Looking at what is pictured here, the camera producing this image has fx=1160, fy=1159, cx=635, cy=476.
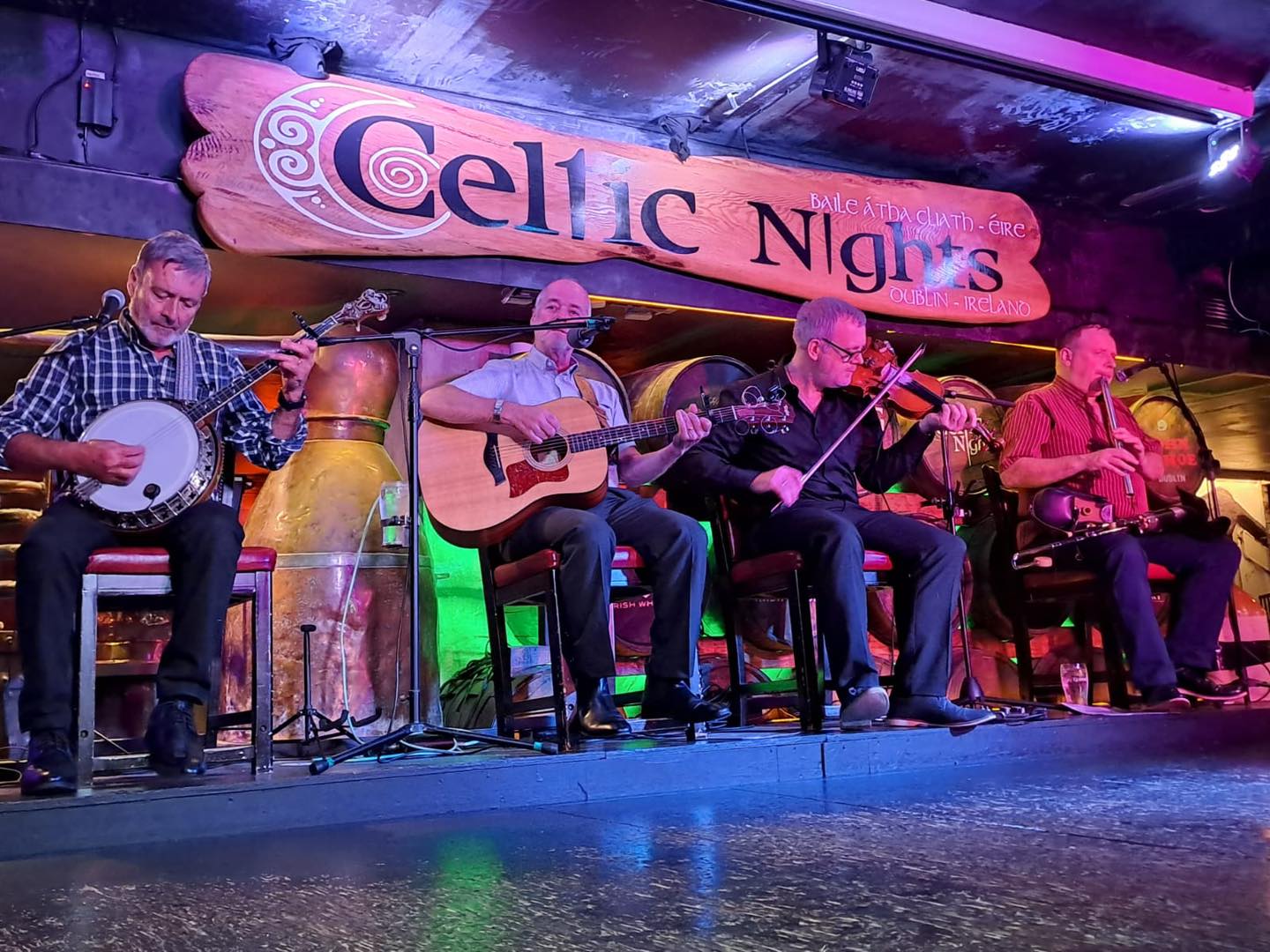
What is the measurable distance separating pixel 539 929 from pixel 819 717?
2.06 m

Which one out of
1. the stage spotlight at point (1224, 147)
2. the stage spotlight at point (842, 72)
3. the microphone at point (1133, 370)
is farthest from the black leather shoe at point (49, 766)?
the stage spotlight at point (1224, 147)

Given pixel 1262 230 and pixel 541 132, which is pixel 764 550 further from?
pixel 1262 230

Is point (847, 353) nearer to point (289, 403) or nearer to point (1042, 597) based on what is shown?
point (1042, 597)

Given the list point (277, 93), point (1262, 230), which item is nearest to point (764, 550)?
point (277, 93)

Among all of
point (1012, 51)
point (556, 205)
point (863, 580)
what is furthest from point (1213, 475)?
point (556, 205)

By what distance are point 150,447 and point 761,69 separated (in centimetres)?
269

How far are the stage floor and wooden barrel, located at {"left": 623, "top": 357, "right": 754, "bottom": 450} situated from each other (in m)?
1.68

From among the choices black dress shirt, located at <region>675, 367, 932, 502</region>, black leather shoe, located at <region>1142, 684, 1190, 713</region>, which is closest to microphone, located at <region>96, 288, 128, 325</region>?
black dress shirt, located at <region>675, 367, 932, 502</region>

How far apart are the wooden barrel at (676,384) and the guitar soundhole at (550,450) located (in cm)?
95

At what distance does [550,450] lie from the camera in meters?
3.54

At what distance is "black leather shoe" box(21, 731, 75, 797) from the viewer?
2.46 metres

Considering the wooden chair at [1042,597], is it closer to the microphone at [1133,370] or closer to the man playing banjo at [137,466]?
the microphone at [1133,370]

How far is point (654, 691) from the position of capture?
131 inches

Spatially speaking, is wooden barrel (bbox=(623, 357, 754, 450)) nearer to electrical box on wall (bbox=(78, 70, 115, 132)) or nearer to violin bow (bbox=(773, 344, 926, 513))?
violin bow (bbox=(773, 344, 926, 513))
